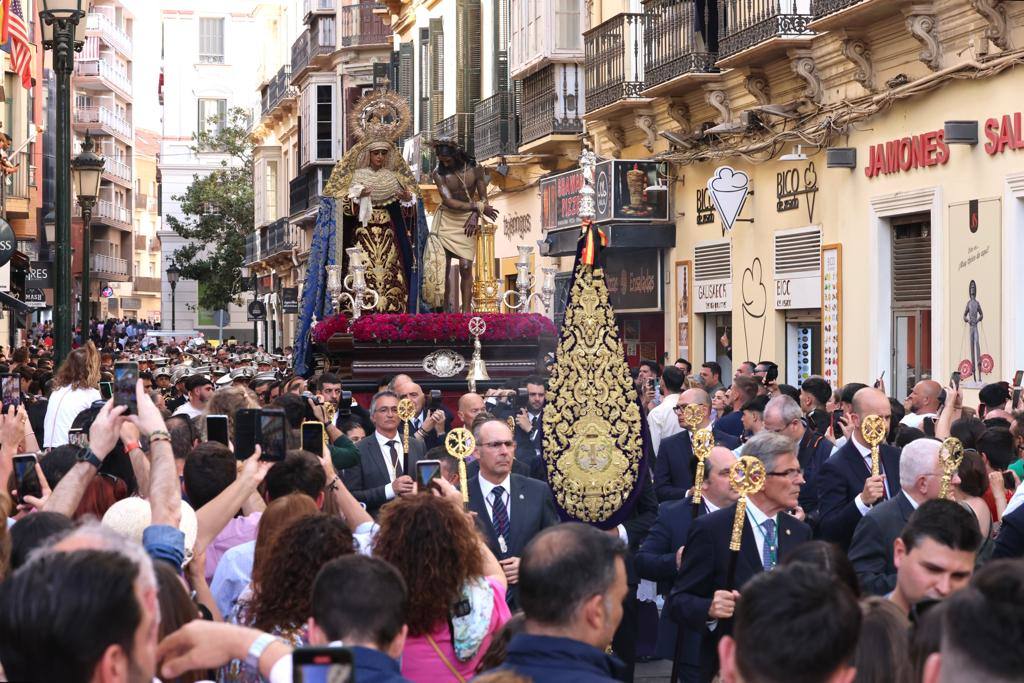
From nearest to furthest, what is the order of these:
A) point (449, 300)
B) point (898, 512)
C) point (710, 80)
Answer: point (898, 512) → point (449, 300) → point (710, 80)

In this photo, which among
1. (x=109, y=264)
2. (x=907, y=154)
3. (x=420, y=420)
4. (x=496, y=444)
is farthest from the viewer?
(x=109, y=264)

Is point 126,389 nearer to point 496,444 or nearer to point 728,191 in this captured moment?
point 496,444

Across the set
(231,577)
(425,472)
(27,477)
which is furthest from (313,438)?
(231,577)

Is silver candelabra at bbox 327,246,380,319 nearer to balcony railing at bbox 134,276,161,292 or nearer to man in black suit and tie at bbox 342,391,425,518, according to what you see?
man in black suit and tie at bbox 342,391,425,518

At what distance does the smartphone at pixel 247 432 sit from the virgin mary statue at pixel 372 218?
12355mm

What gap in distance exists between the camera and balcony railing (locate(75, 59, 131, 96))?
71.6 m

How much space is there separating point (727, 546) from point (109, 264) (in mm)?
67263

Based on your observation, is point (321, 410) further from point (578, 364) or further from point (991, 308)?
point (991, 308)

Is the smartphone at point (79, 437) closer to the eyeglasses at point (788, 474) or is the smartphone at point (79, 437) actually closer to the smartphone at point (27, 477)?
the smartphone at point (27, 477)

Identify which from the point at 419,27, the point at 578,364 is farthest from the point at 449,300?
the point at 419,27

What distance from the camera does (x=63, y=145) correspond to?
43.9ft

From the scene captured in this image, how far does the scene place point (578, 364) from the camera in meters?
8.96

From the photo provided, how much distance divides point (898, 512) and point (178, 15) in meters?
80.0

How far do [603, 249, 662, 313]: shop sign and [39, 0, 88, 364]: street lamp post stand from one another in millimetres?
12428
